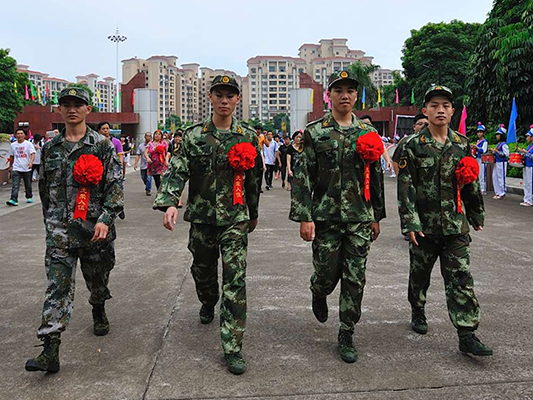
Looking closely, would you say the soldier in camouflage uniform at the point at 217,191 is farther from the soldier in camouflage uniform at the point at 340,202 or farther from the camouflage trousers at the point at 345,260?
the camouflage trousers at the point at 345,260

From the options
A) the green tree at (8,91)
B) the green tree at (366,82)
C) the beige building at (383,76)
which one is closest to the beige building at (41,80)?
the beige building at (383,76)

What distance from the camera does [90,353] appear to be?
12.5ft

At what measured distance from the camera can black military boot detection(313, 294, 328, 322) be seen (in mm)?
4133

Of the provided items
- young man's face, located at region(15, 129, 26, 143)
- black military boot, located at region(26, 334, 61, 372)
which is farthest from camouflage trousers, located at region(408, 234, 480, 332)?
young man's face, located at region(15, 129, 26, 143)

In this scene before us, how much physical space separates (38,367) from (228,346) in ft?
4.00

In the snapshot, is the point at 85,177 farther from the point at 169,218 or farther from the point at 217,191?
the point at 217,191

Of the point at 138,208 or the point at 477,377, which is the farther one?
the point at 138,208

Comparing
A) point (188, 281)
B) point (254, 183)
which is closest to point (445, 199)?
point (254, 183)

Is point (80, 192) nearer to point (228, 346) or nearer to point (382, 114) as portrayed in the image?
point (228, 346)

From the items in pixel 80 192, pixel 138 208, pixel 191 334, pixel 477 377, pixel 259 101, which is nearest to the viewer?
pixel 477 377

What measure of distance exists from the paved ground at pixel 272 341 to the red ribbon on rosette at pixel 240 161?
114 cm

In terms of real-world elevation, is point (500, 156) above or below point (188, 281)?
above

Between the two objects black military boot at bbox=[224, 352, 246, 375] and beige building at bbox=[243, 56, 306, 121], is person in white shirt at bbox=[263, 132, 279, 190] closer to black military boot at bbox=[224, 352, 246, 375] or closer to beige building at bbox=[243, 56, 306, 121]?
black military boot at bbox=[224, 352, 246, 375]

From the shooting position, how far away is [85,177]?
3.64m
